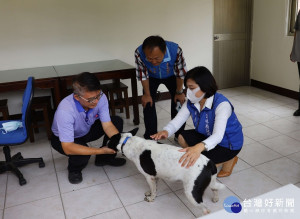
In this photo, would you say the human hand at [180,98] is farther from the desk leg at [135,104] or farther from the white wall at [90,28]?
the white wall at [90,28]

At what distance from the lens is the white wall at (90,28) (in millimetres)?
3443

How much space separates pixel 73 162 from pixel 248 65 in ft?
12.0

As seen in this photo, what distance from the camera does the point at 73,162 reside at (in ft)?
7.15

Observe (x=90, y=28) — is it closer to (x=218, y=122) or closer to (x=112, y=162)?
(x=112, y=162)

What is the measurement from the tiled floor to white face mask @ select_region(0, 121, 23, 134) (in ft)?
1.31

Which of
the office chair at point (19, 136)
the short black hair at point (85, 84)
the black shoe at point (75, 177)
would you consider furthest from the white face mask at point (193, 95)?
the office chair at point (19, 136)

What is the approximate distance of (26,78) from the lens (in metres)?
2.98

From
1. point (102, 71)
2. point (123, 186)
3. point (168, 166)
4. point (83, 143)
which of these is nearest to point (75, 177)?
point (83, 143)

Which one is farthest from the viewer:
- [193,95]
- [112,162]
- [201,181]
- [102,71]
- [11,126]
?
[102,71]

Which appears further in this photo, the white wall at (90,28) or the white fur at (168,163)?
the white wall at (90,28)

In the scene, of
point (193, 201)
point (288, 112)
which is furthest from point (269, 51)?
point (193, 201)

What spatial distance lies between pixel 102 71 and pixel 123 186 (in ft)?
4.74

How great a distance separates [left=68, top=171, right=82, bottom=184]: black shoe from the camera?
86.7 inches

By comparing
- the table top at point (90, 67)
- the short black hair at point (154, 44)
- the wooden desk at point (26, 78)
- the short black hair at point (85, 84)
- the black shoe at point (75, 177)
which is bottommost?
the black shoe at point (75, 177)
